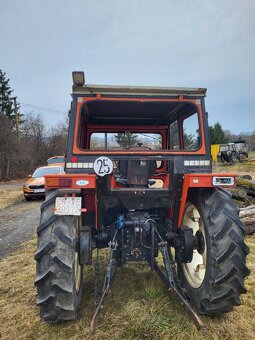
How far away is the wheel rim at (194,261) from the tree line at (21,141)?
23950 mm

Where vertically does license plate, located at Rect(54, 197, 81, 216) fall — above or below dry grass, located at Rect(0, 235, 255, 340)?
above

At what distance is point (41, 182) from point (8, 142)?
14686 mm

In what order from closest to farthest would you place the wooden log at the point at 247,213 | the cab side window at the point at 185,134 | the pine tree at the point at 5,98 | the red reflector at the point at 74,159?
the red reflector at the point at 74,159
the cab side window at the point at 185,134
the wooden log at the point at 247,213
the pine tree at the point at 5,98

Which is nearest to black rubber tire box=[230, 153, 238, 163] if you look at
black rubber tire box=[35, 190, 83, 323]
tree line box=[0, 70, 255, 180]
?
tree line box=[0, 70, 255, 180]

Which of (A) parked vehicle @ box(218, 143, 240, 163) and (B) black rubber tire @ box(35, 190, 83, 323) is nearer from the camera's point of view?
(B) black rubber tire @ box(35, 190, 83, 323)

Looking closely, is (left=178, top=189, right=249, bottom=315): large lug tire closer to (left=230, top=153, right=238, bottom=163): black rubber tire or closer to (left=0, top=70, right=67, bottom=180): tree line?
(left=0, top=70, right=67, bottom=180): tree line

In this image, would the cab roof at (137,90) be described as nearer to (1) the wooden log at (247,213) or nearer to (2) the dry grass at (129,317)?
(2) the dry grass at (129,317)

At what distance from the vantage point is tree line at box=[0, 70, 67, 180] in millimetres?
26016

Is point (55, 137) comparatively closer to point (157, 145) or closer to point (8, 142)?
point (8, 142)

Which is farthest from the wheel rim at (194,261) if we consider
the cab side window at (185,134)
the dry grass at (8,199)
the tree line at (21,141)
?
the tree line at (21,141)

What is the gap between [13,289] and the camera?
4113 mm

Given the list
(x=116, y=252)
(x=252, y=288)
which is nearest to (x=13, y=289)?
(x=116, y=252)

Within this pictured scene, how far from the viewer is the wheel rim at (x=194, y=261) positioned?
349 cm

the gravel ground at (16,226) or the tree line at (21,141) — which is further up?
the tree line at (21,141)
